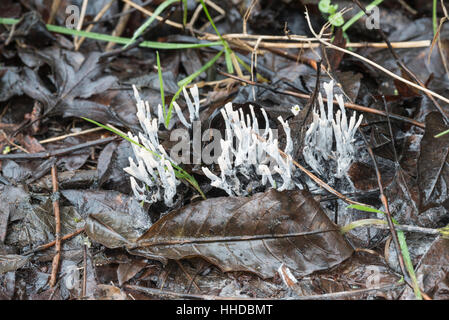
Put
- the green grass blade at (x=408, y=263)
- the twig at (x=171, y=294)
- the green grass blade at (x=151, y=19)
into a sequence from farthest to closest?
the green grass blade at (x=151, y=19), the twig at (x=171, y=294), the green grass blade at (x=408, y=263)

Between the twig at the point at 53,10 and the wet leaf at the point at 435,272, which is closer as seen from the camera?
the wet leaf at the point at 435,272

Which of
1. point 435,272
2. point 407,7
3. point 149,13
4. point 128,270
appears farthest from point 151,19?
point 435,272

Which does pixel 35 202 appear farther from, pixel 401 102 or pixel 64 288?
pixel 401 102

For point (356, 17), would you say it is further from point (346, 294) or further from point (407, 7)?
point (346, 294)

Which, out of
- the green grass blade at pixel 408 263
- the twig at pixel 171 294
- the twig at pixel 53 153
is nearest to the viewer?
the green grass blade at pixel 408 263

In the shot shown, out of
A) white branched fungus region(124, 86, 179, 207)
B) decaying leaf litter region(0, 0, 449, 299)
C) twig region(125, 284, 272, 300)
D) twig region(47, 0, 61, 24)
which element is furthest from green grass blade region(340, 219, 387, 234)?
twig region(47, 0, 61, 24)

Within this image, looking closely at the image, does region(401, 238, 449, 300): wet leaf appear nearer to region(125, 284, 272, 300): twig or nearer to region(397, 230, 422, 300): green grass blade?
region(397, 230, 422, 300): green grass blade

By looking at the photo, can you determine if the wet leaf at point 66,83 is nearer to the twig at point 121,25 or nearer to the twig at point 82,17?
the twig at point 82,17

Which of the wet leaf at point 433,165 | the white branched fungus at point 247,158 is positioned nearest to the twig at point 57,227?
the white branched fungus at point 247,158
